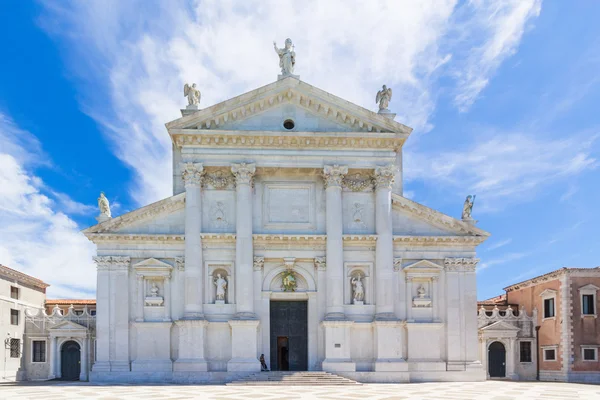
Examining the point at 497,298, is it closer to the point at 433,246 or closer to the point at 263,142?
the point at 433,246

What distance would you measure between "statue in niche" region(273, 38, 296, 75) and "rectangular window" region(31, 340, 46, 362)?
24296 millimetres

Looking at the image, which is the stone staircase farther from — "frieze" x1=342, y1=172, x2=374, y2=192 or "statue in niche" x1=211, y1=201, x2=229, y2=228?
"frieze" x1=342, y1=172, x2=374, y2=192

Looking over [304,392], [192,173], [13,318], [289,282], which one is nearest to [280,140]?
[192,173]

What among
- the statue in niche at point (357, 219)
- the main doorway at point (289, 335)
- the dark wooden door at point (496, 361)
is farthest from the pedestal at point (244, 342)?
the dark wooden door at point (496, 361)

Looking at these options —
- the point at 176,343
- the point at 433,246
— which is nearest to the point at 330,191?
the point at 433,246

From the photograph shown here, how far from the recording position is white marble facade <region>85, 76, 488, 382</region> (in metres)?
36.8

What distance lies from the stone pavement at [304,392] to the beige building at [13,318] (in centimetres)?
974

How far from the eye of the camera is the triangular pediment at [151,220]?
123 ft

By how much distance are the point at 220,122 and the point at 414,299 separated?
610 inches

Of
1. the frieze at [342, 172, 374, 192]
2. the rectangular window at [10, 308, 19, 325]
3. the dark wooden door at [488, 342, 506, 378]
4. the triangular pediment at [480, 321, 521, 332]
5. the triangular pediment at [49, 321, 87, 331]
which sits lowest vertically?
the dark wooden door at [488, 342, 506, 378]

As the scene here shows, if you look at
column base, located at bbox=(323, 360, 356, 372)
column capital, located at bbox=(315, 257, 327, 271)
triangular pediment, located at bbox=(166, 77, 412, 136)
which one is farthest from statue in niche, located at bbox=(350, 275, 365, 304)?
triangular pediment, located at bbox=(166, 77, 412, 136)

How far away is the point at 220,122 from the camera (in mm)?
38188

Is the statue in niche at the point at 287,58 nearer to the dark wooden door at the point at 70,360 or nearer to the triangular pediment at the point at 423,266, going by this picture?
the triangular pediment at the point at 423,266

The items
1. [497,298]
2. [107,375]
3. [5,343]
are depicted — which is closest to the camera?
[107,375]
